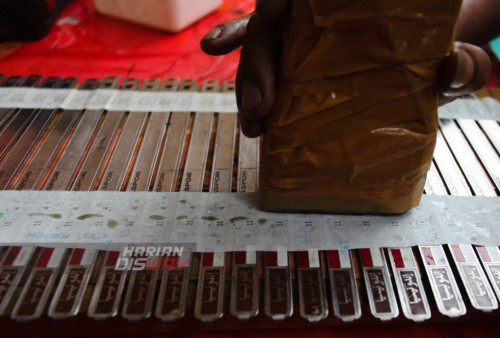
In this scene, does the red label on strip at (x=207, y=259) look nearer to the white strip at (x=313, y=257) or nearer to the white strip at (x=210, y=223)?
the white strip at (x=210, y=223)

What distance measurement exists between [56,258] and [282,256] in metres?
0.40

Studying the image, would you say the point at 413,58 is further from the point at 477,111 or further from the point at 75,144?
the point at 75,144

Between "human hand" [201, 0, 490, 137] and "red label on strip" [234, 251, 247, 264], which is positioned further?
"red label on strip" [234, 251, 247, 264]

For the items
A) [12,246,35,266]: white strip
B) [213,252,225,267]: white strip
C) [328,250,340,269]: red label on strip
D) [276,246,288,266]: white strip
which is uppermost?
[12,246,35,266]: white strip

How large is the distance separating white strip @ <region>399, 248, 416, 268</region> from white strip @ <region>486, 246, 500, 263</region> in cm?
15

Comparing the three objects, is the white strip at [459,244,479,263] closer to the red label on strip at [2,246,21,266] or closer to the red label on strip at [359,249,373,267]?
the red label on strip at [359,249,373,267]

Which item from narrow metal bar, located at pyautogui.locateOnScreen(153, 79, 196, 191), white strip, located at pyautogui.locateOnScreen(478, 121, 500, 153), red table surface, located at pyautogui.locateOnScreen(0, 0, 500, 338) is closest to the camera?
narrow metal bar, located at pyautogui.locateOnScreen(153, 79, 196, 191)

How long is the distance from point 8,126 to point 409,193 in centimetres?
95

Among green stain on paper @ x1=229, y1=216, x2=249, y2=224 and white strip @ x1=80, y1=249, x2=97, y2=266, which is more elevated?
white strip @ x1=80, y1=249, x2=97, y2=266

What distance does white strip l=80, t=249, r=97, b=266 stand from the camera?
702mm

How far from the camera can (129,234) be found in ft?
2.46

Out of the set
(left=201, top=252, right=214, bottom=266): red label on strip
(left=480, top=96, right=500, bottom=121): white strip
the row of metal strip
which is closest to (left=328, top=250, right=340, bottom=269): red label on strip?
the row of metal strip

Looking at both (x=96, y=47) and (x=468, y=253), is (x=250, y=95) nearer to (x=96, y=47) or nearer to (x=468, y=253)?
(x=468, y=253)

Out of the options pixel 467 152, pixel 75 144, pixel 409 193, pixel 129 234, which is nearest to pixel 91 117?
pixel 75 144
